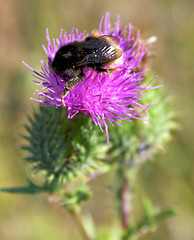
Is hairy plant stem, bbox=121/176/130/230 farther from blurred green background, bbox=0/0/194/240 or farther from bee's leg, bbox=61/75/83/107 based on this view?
bee's leg, bbox=61/75/83/107

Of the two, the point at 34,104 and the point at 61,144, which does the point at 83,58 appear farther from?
the point at 34,104

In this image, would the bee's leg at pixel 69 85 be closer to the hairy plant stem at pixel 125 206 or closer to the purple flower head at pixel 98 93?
the purple flower head at pixel 98 93

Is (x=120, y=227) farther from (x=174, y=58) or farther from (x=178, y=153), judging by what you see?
(x=174, y=58)

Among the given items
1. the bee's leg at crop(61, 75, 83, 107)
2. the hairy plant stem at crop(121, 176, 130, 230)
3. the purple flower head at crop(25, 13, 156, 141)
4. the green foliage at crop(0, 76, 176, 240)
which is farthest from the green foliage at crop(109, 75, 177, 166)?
the bee's leg at crop(61, 75, 83, 107)

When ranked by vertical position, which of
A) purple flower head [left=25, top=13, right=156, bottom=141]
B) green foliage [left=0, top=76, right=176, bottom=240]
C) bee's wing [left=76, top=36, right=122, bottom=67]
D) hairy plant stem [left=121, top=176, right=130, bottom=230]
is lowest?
hairy plant stem [left=121, top=176, right=130, bottom=230]

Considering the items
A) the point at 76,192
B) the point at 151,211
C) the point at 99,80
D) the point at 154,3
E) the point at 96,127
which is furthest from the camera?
the point at 154,3

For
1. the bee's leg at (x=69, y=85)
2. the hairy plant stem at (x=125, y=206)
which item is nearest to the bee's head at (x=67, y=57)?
the bee's leg at (x=69, y=85)

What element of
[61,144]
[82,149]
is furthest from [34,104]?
[82,149]

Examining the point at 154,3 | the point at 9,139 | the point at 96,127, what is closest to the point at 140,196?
the point at 9,139
